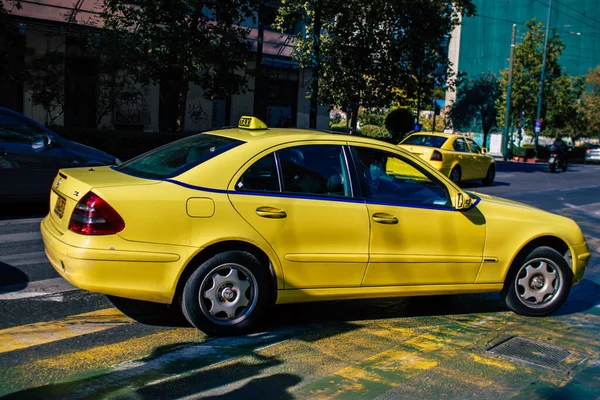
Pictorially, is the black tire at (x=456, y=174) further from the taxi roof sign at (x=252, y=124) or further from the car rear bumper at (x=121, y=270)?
the car rear bumper at (x=121, y=270)

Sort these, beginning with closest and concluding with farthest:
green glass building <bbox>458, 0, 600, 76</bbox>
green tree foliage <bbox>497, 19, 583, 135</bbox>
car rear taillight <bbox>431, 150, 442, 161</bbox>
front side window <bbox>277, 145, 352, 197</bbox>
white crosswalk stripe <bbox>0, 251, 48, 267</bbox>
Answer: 1. front side window <bbox>277, 145, 352, 197</bbox>
2. white crosswalk stripe <bbox>0, 251, 48, 267</bbox>
3. car rear taillight <bbox>431, 150, 442, 161</bbox>
4. green tree foliage <bbox>497, 19, 583, 135</bbox>
5. green glass building <bbox>458, 0, 600, 76</bbox>

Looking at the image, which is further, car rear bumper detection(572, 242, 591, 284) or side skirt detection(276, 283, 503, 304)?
car rear bumper detection(572, 242, 591, 284)

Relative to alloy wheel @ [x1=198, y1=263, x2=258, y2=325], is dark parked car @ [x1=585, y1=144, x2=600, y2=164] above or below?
above

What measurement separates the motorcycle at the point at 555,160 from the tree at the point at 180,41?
17.0m

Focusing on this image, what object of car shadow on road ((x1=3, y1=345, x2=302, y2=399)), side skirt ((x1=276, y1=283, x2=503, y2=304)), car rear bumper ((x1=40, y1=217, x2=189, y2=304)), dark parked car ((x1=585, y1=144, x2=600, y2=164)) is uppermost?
dark parked car ((x1=585, y1=144, x2=600, y2=164))

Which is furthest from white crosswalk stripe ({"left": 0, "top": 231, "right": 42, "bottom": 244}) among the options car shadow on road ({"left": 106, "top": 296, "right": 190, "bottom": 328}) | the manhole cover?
the manhole cover

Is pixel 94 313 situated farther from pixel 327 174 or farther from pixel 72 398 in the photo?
pixel 327 174

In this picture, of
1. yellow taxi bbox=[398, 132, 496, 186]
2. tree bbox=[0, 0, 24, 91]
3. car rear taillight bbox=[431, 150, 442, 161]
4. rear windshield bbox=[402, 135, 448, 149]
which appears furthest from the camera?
rear windshield bbox=[402, 135, 448, 149]

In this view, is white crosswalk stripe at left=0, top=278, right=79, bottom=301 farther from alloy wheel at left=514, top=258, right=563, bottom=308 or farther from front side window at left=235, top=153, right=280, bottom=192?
alloy wheel at left=514, top=258, right=563, bottom=308

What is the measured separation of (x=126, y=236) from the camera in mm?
4625

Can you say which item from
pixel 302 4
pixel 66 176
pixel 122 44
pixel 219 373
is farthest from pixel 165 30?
pixel 219 373

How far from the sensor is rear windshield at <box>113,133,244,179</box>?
5.09 m

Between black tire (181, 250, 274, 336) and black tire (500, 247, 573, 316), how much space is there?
237 centimetres

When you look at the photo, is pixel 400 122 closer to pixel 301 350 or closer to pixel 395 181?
pixel 395 181
